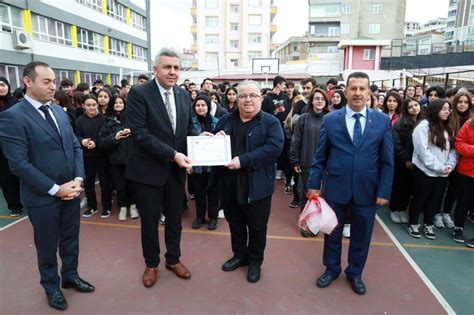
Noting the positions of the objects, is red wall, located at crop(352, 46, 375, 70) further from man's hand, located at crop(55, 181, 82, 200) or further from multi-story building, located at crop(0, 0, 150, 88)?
man's hand, located at crop(55, 181, 82, 200)

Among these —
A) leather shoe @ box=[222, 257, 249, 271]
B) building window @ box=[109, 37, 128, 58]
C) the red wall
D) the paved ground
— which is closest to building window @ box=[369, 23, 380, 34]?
the red wall

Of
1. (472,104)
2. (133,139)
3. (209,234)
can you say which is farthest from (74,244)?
(472,104)

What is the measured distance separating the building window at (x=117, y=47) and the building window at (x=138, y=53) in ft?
5.20

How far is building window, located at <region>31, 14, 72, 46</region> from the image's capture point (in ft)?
59.7

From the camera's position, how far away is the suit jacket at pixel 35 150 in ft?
8.45

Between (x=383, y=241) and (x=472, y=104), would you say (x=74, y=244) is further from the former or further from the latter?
(x=472, y=104)

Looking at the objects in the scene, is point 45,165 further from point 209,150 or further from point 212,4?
point 212,4

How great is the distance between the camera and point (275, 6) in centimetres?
4700

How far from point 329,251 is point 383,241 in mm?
1413

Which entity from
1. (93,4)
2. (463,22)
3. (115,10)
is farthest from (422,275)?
(463,22)

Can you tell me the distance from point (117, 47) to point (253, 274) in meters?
28.7

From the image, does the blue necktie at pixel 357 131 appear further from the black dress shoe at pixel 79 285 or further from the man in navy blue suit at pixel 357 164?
the black dress shoe at pixel 79 285

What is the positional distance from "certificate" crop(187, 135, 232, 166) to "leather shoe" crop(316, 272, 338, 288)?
59.5 inches

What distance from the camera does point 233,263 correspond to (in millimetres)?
3562
